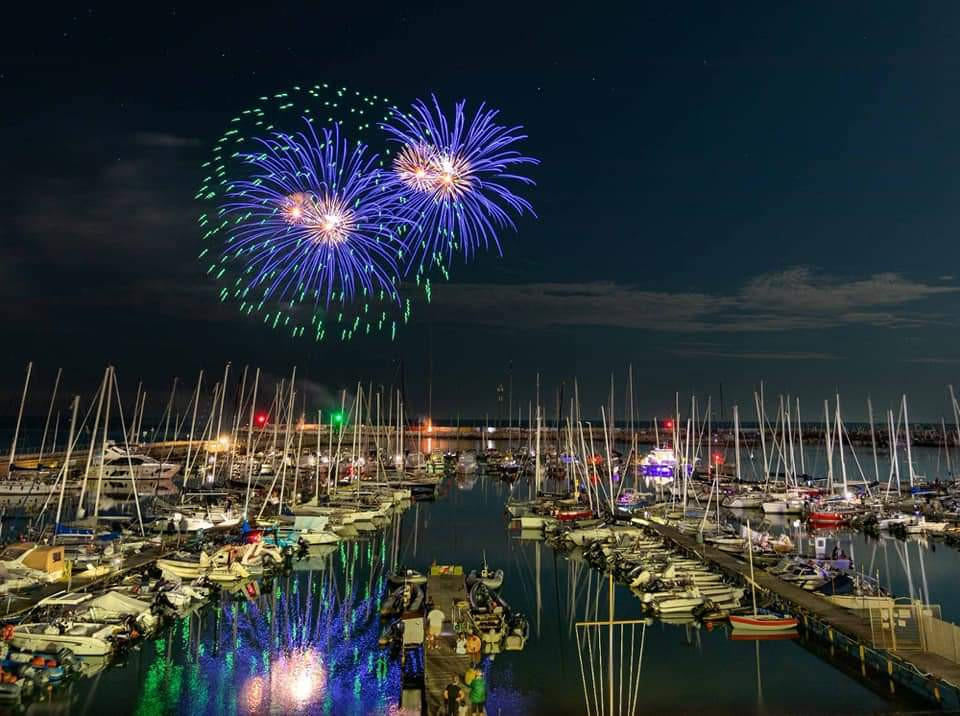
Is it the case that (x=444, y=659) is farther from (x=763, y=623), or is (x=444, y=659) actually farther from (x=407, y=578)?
(x=407, y=578)

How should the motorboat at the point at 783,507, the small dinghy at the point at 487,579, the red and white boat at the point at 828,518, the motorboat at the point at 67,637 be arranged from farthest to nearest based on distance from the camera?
1. the motorboat at the point at 783,507
2. the red and white boat at the point at 828,518
3. the small dinghy at the point at 487,579
4. the motorboat at the point at 67,637

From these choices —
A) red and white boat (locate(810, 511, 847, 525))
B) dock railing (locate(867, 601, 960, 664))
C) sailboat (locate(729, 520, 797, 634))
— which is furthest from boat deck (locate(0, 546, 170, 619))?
Answer: red and white boat (locate(810, 511, 847, 525))

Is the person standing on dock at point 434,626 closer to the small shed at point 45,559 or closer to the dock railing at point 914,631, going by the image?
the dock railing at point 914,631

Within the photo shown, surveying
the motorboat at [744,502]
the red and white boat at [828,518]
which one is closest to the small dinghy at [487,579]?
the red and white boat at [828,518]

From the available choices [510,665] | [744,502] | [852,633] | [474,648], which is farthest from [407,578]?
[744,502]

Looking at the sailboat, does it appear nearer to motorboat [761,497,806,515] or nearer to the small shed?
the small shed

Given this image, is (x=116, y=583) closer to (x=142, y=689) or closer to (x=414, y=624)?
(x=142, y=689)

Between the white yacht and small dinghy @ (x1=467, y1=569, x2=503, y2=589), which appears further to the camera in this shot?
the white yacht
